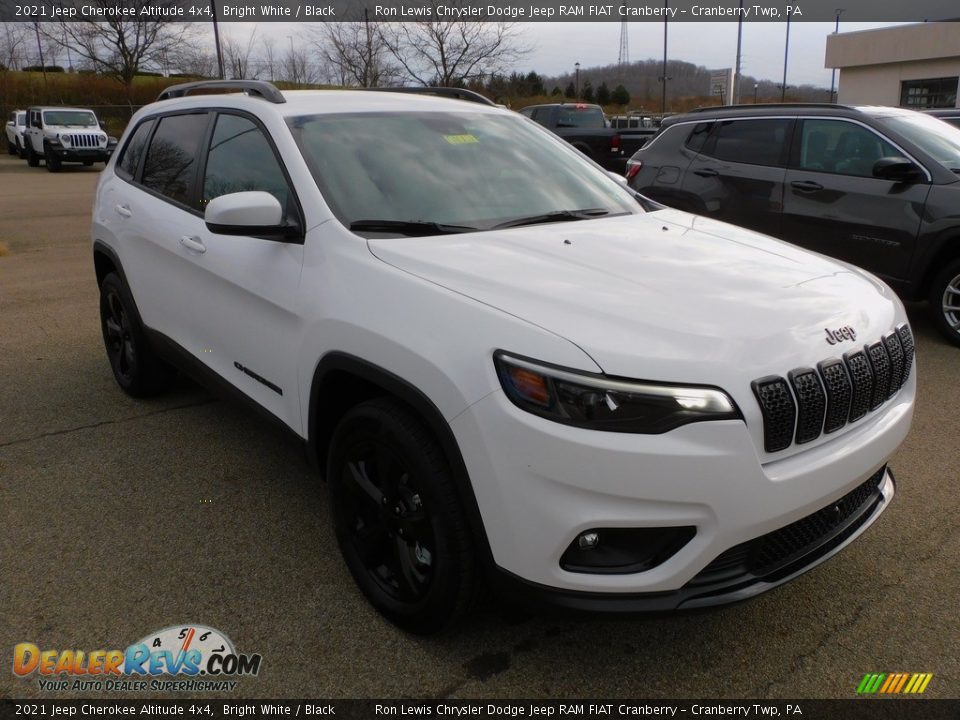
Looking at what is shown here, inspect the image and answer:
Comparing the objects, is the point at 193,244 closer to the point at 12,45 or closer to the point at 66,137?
the point at 66,137

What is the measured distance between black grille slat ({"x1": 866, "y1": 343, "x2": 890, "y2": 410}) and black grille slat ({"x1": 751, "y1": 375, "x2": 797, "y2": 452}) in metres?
0.49

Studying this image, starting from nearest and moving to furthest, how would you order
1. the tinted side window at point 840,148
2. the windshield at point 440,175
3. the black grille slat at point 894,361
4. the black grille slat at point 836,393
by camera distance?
the black grille slat at point 836,393 < the black grille slat at point 894,361 < the windshield at point 440,175 < the tinted side window at point 840,148

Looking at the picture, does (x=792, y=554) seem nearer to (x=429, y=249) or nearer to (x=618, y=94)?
(x=429, y=249)

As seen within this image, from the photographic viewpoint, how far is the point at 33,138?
2741cm

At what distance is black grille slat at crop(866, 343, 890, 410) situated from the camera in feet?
8.23

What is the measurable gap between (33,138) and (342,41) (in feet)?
46.1

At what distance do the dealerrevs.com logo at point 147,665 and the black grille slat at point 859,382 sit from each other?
2046 millimetres

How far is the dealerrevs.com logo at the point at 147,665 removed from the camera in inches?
99.3

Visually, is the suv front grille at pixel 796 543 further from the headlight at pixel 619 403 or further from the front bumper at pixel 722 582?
the headlight at pixel 619 403

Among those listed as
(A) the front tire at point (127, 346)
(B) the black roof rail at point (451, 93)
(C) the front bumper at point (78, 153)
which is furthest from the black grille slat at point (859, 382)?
(C) the front bumper at point (78, 153)

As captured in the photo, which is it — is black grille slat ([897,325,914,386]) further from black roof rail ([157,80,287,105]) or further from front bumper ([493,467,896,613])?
black roof rail ([157,80,287,105])

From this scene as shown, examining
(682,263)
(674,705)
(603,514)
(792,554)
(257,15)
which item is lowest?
(674,705)

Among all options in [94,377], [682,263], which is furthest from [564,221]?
[94,377]

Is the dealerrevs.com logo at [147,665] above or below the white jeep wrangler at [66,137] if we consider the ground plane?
below
